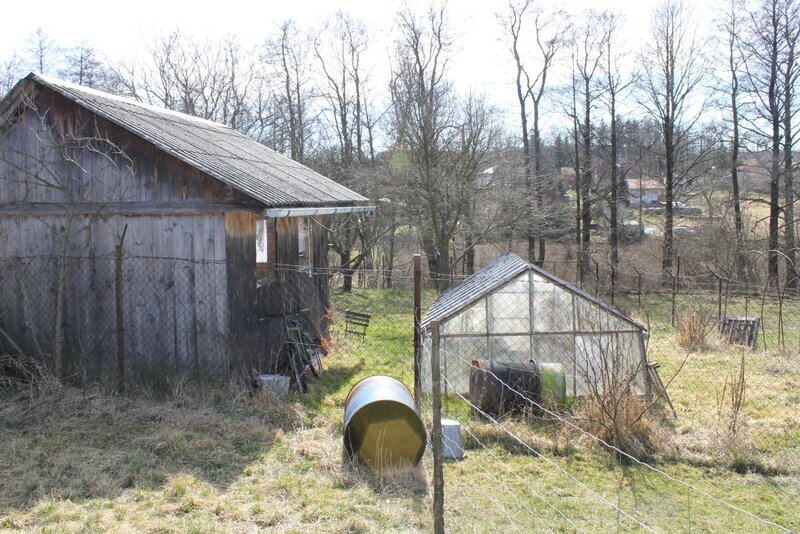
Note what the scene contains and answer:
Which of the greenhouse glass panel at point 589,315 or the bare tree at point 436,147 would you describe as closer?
the greenhouse glass panel at point 589,315

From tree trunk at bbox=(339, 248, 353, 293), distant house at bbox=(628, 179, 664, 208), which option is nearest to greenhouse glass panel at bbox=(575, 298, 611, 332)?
tree trunk at bbox=(339, 248, 353, 293)

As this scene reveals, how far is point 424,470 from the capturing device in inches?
234

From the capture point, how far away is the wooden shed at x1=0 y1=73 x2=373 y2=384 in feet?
27.8

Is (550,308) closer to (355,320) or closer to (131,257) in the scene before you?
(131,257)

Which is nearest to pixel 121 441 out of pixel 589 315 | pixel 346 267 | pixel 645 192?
pixel 589 315

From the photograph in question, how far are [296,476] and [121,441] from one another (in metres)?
2.03

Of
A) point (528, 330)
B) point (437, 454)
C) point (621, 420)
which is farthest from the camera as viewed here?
point (528, 330)

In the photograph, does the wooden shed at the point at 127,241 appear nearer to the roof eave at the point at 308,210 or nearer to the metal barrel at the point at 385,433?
the roof eave at the point at 308,210

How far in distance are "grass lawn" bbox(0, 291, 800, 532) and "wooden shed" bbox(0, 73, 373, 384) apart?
1084 millimetres

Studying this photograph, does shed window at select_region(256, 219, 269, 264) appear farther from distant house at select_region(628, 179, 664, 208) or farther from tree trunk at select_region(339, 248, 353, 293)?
distant house at select_region(628, 179, 664, 208)

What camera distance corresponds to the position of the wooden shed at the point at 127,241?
848cm

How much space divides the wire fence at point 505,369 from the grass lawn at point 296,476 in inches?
1.6

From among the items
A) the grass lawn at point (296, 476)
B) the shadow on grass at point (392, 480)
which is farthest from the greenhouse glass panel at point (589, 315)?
the shadow on grass at point (392, 480)

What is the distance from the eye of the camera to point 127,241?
8844 mm
